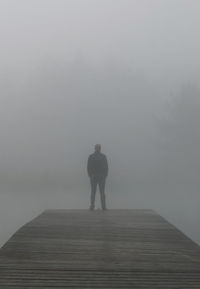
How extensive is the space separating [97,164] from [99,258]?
917cm

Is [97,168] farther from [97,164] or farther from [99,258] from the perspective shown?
[99,258]

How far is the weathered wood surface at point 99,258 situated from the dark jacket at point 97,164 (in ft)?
16.9

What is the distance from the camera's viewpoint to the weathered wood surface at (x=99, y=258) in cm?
639

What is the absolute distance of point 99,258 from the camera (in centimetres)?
774

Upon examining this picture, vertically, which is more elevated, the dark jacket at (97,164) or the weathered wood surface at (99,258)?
the dark jacket at (97,164)

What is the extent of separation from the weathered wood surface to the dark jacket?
203 inches

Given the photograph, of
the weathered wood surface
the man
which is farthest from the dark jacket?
the weathered wood surface

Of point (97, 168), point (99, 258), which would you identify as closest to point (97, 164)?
point (97, 168)

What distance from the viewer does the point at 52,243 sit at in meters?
9.21

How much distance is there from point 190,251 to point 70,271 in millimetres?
2411

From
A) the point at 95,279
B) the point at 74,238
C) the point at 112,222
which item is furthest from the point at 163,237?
the point at 95,279

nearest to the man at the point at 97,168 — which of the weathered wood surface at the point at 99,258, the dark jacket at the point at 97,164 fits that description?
the dark jacket at the point at 97,164

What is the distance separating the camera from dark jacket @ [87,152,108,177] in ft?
55.2

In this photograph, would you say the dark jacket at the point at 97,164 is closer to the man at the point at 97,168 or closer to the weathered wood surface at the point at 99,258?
the man at the point at 97,168
